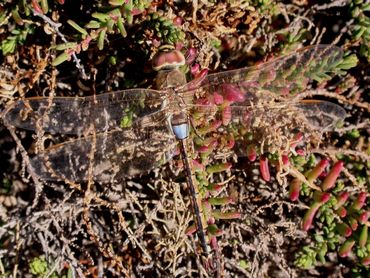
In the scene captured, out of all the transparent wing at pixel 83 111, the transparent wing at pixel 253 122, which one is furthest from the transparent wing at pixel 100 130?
the transparent wing at pixel 253 122

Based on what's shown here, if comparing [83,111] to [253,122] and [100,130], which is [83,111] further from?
[253,122]

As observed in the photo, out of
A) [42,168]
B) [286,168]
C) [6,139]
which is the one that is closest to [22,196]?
[6,139]

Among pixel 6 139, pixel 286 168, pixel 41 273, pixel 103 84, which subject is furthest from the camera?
pixel 6 139

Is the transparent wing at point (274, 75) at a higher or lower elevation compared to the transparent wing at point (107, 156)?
higher

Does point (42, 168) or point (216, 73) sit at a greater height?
point (216, 73)

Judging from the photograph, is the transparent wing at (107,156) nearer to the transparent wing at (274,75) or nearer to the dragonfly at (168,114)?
the dragonfly at (168,114)

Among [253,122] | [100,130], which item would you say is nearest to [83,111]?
[100,130]

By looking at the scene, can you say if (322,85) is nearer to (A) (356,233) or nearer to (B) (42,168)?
(A) (356,233)

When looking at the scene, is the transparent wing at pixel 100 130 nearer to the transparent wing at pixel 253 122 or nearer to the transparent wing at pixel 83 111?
the transparent wing at pixel 83 111
